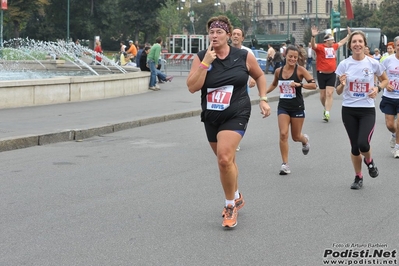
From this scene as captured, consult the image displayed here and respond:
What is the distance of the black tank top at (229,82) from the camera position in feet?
23.0

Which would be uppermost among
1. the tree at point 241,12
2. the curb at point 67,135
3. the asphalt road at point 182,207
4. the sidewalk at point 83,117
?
the tree at point 241,12

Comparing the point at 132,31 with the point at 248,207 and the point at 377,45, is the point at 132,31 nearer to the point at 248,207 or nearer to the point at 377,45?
the point at 377,45

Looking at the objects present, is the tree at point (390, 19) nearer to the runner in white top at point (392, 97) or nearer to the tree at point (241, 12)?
the tree at point (241, 12)

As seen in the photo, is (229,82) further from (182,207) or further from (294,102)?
(294,102)

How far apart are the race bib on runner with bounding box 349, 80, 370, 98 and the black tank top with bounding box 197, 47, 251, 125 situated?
2281mm

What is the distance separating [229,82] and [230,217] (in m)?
1.19

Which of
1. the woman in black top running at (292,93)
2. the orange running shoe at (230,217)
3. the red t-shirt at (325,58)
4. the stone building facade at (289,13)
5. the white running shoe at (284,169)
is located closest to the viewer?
the orange running shoe at (230,217)

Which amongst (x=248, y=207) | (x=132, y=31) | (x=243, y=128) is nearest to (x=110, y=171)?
(x=248, y=207)

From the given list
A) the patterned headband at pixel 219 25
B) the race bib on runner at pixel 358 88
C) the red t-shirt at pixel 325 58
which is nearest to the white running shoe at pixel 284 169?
the race bib on runner at pixel 358 88

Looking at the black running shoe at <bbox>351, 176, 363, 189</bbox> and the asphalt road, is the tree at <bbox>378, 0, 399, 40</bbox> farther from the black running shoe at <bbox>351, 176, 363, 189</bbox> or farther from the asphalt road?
the black running shoe at <bbox>351, 176, 363, 189</bbox>

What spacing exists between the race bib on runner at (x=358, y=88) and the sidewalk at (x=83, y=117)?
5.89m

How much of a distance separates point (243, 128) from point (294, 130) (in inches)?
139

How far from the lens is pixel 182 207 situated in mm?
7898

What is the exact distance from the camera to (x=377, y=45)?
55.7m
